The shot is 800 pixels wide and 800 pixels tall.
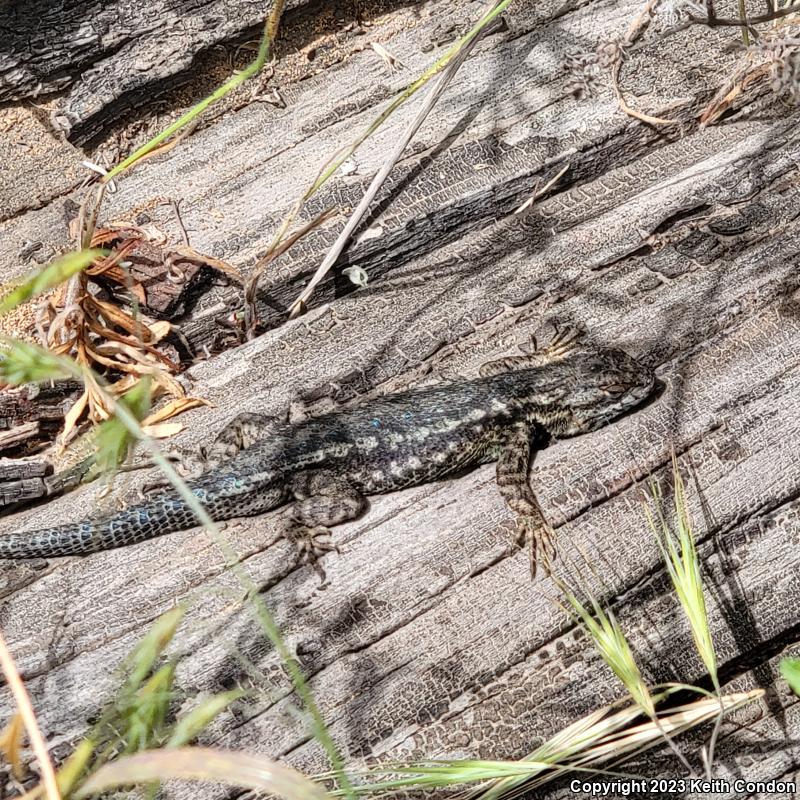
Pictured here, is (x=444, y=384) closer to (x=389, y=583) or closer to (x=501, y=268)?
(x=501, y=268)

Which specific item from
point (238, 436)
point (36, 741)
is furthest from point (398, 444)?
point (36, 741)

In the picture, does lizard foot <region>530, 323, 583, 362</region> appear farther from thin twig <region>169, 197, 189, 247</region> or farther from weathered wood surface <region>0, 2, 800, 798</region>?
thin twig <region>169, 197, 189, 247</region>

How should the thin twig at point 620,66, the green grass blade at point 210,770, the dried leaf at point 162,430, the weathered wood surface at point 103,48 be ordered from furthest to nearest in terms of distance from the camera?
the thin twig at point 620,66
the weathered wood surface at point 103,48
the dried leaf at point 162,430
the green grass blade at point 210,770

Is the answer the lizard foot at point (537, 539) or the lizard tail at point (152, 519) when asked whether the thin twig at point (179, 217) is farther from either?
the lizard foot at point (537, 539)

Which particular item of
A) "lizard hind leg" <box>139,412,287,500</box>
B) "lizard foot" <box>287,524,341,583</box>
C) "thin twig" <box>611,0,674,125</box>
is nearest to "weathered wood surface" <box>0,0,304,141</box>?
"lizard hind leg" <box>139,412,287,500</box>

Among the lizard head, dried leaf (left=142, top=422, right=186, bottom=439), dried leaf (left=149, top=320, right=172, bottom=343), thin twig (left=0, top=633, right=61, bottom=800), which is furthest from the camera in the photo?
dried leaf (left=149, top=320, right=172, bottom=343)

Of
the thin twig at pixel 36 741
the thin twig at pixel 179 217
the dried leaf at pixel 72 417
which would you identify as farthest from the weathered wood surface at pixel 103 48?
the thin twig at pixel 36 741
